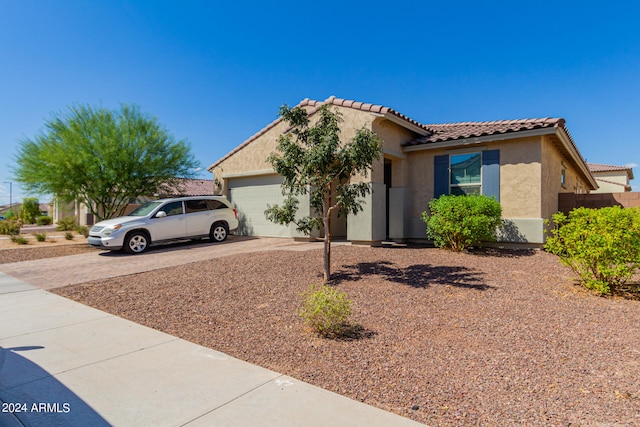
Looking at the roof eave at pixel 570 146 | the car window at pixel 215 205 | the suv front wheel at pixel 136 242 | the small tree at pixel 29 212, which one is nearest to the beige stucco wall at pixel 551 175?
the roof eave at pixel 570 146

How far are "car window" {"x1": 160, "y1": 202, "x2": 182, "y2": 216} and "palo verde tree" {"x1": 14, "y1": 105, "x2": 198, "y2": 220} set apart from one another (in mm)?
3069

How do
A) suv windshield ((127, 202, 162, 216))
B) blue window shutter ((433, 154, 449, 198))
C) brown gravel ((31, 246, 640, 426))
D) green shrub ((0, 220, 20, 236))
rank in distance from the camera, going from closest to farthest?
brown gravel ((31, 246, 640, 426))
blue window shutter ((433, 154, 449, 198))
suv windshield ((127, 202, 162, 216))
green shrub ((0, 220, 20, 236))

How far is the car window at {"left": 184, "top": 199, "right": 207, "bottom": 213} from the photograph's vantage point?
12.9 metres

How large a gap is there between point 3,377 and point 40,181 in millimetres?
12618

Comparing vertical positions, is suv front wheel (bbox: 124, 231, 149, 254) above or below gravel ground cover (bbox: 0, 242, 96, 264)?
above

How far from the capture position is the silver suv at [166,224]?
11.2 meters

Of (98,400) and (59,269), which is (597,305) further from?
(59,269)

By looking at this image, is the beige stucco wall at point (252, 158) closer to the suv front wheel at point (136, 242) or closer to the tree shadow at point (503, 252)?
the suv front wheel at point (136, 242)

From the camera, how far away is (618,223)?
5867 millimetres

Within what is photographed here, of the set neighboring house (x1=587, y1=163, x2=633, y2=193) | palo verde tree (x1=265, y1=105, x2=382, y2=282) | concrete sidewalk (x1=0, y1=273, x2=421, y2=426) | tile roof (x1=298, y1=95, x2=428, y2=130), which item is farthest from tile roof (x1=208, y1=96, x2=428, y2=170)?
neighboring house (x1=587, y1=163, x2=633, y2=193)

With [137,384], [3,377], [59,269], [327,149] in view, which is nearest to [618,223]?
[327,149]

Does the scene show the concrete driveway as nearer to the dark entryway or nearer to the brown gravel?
the brown gravel

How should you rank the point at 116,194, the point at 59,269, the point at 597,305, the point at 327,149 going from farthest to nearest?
1. the point at 116,194
2. the point at 59,269
3. the point at 327,149
4. the point at 597,305

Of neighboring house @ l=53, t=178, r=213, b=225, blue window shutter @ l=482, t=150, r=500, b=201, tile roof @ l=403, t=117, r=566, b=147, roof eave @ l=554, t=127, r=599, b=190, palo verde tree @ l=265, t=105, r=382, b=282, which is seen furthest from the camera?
neighboring house @ l=53, t=178, r=213, b=225
